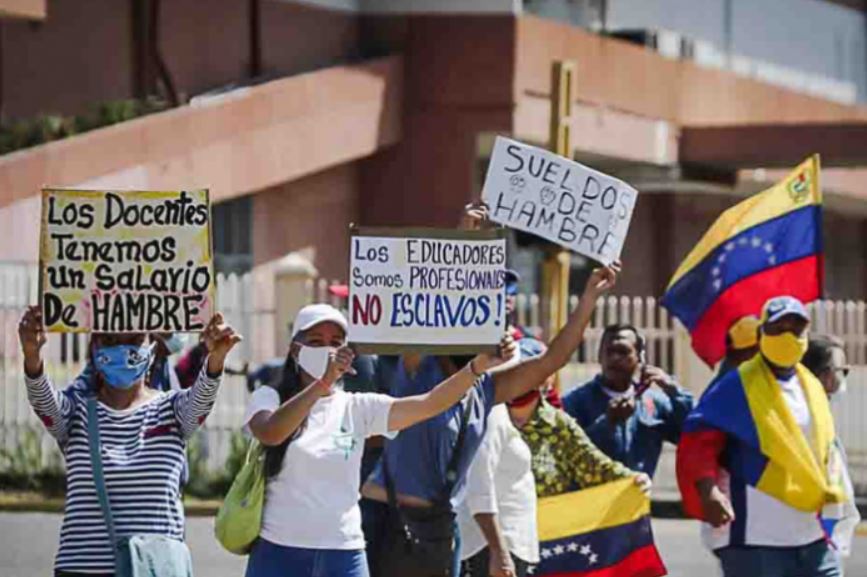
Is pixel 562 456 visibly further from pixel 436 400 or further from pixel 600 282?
pixel 436 400

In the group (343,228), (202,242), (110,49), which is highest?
(110,49)

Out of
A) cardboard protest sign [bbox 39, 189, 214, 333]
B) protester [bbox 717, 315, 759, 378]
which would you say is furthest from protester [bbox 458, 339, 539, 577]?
cardboard protest sign [bbox 39, 189, 214, 333]

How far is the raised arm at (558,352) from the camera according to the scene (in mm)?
8805

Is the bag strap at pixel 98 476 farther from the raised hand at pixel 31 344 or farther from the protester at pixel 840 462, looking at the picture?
the protester at pixel 840 462

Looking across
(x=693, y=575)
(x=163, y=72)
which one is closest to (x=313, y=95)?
(x=163, y=72)

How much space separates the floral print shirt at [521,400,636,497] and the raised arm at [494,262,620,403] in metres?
1.32

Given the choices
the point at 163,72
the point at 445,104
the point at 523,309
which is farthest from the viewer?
the point at 445,104

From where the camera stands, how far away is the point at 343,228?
98.2ft

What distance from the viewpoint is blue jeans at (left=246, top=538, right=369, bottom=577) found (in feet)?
26.7

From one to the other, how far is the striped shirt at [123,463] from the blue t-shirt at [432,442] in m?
1.29

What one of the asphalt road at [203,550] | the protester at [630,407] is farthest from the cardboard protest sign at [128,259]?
the asphalt road at [203,550]

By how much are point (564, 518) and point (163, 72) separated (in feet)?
55.9

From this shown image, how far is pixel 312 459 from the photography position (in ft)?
26.9

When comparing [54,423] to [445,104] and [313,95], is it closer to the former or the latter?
[313,95]
